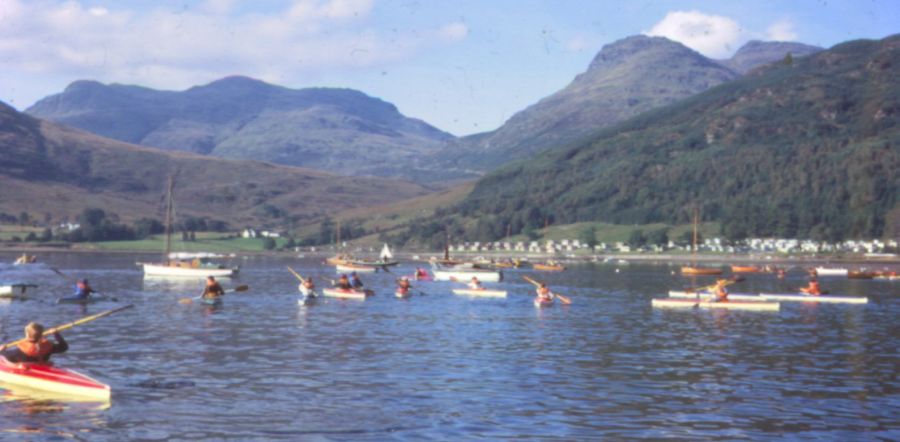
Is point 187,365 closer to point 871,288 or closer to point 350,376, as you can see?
point 350,376

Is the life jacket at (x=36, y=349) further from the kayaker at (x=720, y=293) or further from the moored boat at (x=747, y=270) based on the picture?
the moored boat at (x=747, y=270)

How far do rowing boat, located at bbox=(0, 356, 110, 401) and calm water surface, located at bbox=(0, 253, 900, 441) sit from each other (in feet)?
2.23

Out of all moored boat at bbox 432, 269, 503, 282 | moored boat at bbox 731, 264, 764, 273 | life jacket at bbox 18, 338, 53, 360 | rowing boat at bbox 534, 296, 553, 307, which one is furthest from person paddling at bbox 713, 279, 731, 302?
moored boat at bbox 731, 264, 764, 273

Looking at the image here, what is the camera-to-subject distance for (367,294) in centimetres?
9369

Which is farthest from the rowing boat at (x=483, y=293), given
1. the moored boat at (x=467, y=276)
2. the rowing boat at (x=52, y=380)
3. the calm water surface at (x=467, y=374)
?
the rowing boat at (x=52, y=380)

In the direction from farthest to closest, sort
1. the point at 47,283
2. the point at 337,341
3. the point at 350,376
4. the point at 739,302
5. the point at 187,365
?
the point at 47,283 < the point at 739,302 < the point at 337,341 < the point at 187,365 < the point at 350,376

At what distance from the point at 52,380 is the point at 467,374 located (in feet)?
54.5

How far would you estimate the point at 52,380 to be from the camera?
35281 mm

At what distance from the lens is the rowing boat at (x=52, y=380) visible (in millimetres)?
34656

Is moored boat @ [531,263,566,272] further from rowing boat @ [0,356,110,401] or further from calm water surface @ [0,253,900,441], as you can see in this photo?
rowing boat @ [0,356,110,401]

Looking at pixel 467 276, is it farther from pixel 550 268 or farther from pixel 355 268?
pixel 550 268

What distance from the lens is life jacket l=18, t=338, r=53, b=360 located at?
36.2 metres

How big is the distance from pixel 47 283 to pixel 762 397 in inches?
3748

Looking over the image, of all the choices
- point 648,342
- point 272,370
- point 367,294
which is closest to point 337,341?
point 272,370
